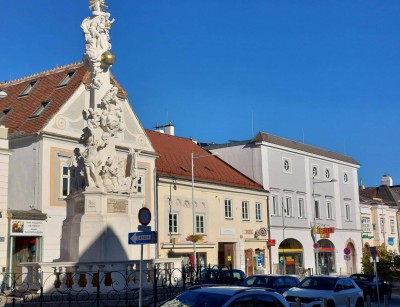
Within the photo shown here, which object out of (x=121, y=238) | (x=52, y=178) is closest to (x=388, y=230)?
(x=52, y=178)

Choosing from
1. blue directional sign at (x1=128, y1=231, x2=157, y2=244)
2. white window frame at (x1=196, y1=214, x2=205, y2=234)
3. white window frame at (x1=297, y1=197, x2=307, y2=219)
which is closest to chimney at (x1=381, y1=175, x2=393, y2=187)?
white window frame at (x1=297, y1=197, x2=307, y2=219)

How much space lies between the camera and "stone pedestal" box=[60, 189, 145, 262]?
18.7m

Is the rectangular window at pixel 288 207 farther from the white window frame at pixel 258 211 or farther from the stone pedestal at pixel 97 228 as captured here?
the stone pedestal at pixel 97 228

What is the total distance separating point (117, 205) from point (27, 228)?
1225 cm

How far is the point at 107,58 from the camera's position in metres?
20.7

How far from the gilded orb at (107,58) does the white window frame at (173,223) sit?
1950 centimetres

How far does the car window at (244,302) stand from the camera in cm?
968

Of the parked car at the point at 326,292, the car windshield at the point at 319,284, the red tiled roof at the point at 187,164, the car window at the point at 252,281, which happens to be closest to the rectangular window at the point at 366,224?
the red tiled roof at the point at 187,164

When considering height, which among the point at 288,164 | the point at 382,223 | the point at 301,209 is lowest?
the point at 382,223

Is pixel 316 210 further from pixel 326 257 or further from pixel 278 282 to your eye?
pixel 278 282

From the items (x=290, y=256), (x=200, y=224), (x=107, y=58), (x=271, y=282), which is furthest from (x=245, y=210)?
(x=107, y=58)

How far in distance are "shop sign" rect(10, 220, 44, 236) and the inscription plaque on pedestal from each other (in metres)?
11.7

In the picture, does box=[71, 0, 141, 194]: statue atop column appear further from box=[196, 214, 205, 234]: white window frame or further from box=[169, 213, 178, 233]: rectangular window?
box=[196, 214, 205, 234]: white window frame

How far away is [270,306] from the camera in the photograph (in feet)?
34.0
